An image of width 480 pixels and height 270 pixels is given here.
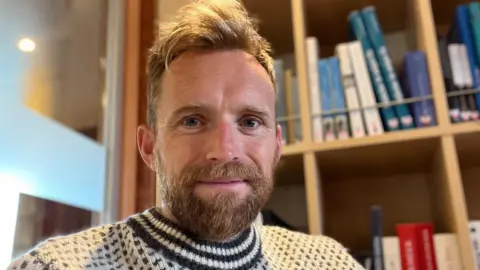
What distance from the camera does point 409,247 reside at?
0.97 meters

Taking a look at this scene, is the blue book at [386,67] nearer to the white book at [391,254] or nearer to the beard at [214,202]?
the white book at [391,254]

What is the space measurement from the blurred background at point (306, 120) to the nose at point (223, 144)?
1.26 feet

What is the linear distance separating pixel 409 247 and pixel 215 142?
0.53 m

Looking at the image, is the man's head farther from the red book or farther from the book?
the book

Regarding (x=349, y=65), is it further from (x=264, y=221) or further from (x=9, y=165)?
(x=9, y=165)

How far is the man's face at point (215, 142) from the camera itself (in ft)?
2.23

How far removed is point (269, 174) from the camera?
743mm

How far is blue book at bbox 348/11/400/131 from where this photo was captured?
3.40ft

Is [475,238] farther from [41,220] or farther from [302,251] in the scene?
[41,220]

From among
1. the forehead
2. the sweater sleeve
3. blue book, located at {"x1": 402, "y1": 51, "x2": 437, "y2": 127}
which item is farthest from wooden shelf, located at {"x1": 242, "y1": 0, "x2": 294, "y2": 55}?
the sweater sleeve

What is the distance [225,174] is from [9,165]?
0.45 m

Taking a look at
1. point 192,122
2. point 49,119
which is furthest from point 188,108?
point 49,119

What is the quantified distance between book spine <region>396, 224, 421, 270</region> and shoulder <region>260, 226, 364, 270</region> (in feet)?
0.46

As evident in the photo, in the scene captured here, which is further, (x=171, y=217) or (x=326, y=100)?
(x=326, y=100)
